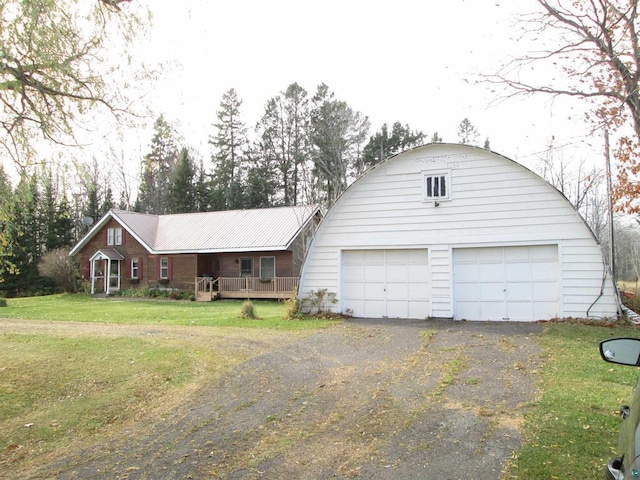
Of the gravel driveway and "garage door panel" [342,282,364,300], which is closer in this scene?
the gravel driveway

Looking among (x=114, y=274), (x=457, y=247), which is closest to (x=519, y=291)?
(x=457, y=247)

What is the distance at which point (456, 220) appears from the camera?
13.4 metres

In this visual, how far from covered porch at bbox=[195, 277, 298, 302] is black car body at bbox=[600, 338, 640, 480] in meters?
21.9

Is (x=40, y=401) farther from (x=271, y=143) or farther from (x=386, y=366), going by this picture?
(x=271, y=143)

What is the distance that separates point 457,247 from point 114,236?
24500mm

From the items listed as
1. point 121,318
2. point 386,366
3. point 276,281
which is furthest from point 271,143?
point 386,366

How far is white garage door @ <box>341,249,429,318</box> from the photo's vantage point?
13.8m

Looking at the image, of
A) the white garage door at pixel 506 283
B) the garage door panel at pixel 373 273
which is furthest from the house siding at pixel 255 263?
the white garage door at pixel 506 283

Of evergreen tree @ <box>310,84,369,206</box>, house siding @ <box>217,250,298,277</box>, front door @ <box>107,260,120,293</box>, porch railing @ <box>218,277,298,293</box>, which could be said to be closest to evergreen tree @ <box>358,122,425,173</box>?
evergreen tree @ <box>310,84,369,206</box>

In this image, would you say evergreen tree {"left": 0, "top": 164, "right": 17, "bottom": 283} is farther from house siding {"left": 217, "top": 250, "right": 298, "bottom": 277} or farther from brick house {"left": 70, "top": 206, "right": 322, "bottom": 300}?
house siding {"left": 217, "top": 250, "right": 298, "bottom": 277}

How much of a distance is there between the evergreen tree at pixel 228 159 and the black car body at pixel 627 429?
42314 millimetres

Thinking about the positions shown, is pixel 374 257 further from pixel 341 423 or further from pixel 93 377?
pixel 341 423

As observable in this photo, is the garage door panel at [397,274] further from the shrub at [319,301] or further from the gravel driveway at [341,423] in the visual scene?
the gravel driveway at [341,423]

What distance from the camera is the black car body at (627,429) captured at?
174 centimetres
